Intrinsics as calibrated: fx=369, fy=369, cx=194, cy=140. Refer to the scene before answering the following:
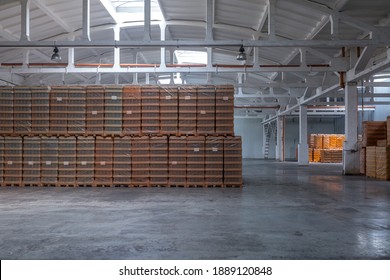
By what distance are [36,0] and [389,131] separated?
15.4m

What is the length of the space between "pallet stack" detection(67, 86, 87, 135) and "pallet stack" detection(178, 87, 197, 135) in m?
3.41

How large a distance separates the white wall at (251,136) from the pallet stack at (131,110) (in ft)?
104

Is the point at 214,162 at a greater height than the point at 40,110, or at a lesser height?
lesser

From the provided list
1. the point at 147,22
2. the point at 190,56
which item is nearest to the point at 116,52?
the point at 147,22

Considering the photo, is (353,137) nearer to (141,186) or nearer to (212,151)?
(212,151)

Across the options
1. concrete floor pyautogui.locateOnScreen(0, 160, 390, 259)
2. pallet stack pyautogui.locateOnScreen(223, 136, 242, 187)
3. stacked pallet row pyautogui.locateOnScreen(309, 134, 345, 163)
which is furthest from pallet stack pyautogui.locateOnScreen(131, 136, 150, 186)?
stacked pallet row pyautogui.locateOnScreen(309, 134, 345, 163)

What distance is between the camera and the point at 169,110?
12891 mm

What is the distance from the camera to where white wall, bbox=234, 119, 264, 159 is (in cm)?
4422

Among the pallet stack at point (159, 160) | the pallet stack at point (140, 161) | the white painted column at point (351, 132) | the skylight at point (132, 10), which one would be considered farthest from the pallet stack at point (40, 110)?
the white painted column at point (351, 132)

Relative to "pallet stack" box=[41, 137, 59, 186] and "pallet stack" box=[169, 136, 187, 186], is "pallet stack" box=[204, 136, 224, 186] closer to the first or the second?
"pallet stack" box=[169, 136, 187, 186]

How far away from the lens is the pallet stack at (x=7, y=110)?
520 inches

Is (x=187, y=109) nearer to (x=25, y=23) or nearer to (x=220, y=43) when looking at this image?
(x=220, y=43)

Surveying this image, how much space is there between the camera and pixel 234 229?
20.1 feet

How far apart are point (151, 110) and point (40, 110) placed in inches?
157
